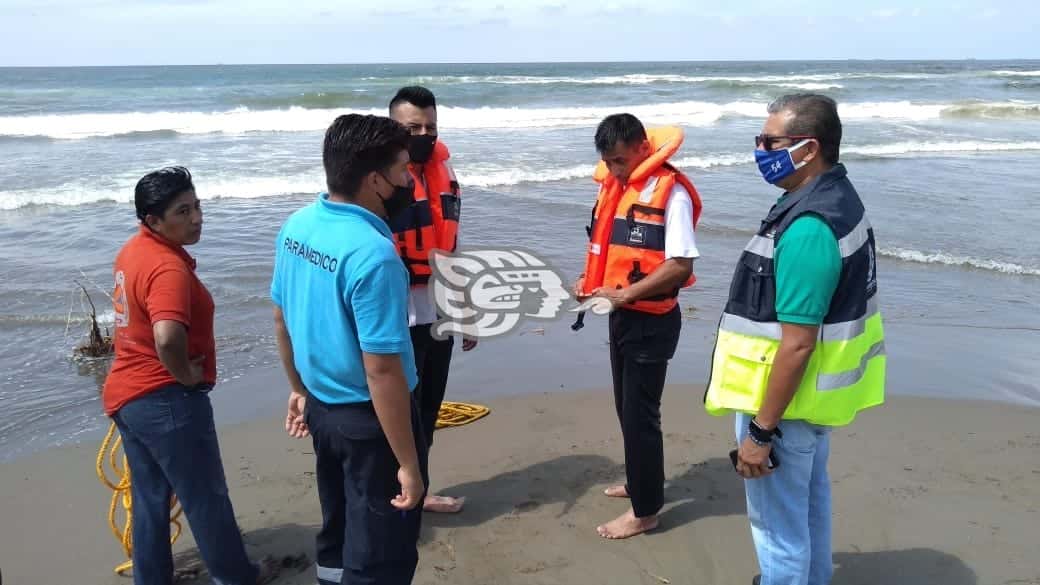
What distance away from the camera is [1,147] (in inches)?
737

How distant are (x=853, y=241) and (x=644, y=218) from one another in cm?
120

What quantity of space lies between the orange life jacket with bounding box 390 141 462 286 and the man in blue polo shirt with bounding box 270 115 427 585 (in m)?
1.15

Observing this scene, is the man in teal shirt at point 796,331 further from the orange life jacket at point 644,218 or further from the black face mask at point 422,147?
the black face mask at point 422,147

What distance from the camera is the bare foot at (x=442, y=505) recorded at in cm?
401

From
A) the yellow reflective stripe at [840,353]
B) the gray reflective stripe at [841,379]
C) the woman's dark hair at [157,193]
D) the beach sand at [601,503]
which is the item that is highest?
the woman's dark hair at [157,193]

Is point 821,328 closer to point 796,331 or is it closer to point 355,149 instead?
point 796,331

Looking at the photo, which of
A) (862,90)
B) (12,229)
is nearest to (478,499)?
(12,229)

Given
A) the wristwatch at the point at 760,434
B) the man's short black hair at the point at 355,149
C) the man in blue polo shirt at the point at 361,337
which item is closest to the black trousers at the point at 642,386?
the wristwatch at the point at 760,434

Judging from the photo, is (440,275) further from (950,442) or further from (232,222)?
(232,222)

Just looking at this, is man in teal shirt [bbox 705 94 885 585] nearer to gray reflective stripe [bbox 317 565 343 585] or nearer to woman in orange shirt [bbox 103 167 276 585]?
gray reflective stripe [bbox 317 565 343 585]

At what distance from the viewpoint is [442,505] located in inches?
158

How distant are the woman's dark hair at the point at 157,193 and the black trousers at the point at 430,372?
4.13 ft

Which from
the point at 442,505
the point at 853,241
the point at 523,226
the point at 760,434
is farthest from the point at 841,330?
the point at 523,226

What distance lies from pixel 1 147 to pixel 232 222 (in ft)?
39.1
